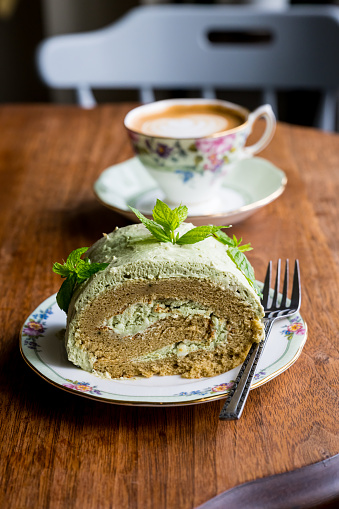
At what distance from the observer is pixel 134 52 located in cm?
202

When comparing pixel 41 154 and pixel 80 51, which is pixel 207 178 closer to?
pixel 41 154

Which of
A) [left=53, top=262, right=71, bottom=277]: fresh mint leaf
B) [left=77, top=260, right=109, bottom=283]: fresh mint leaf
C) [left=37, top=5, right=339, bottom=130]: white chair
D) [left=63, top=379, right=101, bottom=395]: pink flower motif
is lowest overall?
[left=37, top=5, right=339, bottom=130]: white chair

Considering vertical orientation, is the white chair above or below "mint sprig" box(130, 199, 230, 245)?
below

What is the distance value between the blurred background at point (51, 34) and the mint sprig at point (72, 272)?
198 cm

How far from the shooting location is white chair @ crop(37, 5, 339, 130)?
1.91 metres

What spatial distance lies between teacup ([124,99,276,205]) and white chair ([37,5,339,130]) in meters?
0.65

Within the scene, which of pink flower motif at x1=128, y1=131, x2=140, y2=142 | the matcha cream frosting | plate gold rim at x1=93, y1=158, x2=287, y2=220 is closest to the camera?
the matcha cream frosting

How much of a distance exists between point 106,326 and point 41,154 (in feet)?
2.94

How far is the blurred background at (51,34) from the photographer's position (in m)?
2.86

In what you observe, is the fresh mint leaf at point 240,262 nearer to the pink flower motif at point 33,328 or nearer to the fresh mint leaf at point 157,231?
the fresh mint leaf at point 157,231

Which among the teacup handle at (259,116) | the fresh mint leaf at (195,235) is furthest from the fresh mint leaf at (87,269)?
the teacup handle at (259,116)

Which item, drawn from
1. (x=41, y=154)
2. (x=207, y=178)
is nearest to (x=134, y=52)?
(x=41, y=154)

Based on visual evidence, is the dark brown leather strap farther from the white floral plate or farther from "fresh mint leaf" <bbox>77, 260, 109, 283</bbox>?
"fresh mint leaf" <bbox>77, 260, 109, 283</bbox>

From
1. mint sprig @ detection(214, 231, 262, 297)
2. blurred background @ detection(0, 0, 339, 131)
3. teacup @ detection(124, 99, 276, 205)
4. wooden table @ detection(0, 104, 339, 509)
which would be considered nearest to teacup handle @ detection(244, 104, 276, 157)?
teacup @ detection(124, 99, 276, 205)
